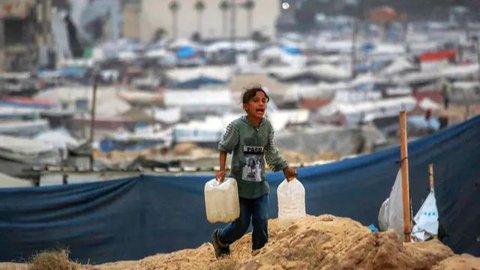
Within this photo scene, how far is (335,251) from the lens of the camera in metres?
6.80

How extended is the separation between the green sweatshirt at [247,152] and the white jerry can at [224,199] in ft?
0.32

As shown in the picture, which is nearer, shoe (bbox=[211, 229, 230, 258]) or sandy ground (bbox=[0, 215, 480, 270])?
sandy ground (bbox=[0, 215, 480, 270])

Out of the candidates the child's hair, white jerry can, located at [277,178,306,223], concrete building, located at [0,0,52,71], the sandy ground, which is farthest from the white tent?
concrete building, located at [0,0,52,71]

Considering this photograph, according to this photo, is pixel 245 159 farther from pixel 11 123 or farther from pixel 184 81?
pixel 184 81

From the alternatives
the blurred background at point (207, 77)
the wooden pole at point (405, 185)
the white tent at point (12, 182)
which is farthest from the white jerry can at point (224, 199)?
the white tent at point (12, 182)

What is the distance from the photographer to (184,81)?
197ft

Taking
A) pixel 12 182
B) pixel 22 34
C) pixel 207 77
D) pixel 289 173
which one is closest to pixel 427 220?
pixel 289 173

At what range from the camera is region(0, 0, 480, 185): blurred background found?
2706 cm

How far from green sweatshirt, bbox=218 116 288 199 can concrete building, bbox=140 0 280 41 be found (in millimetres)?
93137

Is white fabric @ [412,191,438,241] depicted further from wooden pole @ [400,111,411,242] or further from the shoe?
the shoe

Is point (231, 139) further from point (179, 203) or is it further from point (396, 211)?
point (179, 203)

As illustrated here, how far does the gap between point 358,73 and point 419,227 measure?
214ft

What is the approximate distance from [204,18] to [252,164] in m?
94.7

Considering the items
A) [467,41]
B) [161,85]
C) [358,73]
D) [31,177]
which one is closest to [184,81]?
[161,85]
